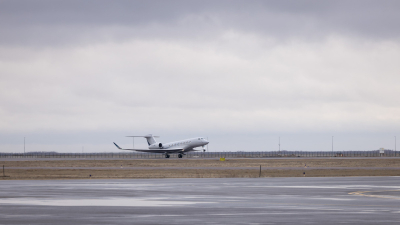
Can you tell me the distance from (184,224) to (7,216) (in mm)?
6755

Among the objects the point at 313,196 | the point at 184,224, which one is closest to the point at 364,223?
the point at 184,224

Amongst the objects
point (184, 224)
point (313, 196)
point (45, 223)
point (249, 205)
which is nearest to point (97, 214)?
point (45, 223)

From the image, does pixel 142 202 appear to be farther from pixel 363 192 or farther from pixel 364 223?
pixel 363 192

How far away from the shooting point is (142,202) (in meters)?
23.7

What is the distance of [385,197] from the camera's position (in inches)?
1025

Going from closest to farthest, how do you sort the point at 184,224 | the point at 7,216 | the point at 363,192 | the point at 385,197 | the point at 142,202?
the point at 184,224
the point at 7,216
the point at 142,202
the point at 385,197
the point at 363,192

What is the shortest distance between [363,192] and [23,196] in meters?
18.7

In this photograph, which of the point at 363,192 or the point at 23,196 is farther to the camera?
the point at 363,192

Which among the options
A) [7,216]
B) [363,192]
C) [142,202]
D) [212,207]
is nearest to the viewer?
[7,216]

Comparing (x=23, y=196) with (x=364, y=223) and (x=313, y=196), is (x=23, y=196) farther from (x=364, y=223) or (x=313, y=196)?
(x=364, y=223)

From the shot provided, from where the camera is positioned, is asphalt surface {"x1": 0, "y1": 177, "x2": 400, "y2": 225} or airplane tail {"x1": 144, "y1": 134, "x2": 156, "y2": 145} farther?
airplane tail {"x1": 144, "y1": 134, "x2": 156, "y2": 145}

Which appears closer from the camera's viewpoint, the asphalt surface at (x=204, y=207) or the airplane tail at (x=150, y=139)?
the asphalt surface at (x=204, y=207)

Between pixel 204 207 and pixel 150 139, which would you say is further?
pixel 150 139

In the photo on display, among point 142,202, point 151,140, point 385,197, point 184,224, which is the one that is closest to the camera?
point 184,224
